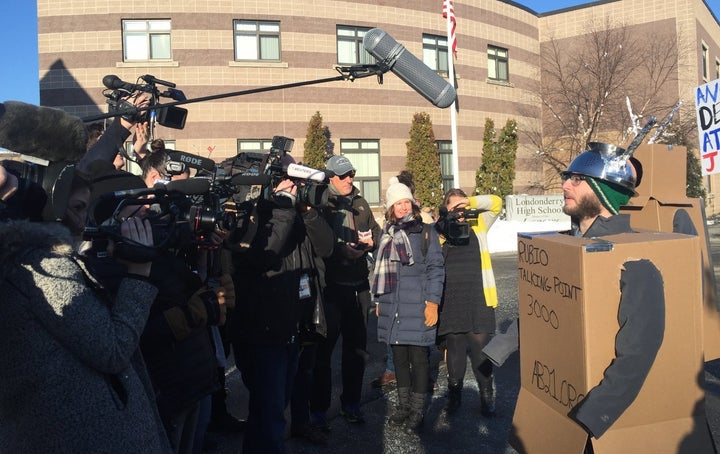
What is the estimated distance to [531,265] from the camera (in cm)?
258

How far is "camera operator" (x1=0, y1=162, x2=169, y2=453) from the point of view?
1.60 meters

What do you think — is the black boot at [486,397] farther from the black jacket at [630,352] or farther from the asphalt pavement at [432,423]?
the black jacket at [630,352]

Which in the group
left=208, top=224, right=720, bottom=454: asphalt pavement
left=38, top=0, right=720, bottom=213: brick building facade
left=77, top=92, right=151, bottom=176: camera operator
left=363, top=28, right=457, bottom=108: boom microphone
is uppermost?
left=38, top=0, right=720, bottom=213: brick building facade

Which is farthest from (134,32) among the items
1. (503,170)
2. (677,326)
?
(677,326)

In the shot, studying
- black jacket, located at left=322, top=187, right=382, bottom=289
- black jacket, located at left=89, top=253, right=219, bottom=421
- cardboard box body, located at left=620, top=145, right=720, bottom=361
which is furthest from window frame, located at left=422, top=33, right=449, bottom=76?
black jacket, located at left=89, top=253, right=219, bottom=421

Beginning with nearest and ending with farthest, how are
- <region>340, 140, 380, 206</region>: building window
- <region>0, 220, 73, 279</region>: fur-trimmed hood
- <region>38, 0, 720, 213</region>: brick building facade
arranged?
1. <region>0, 220, 73, 279</region>: fur-trimmed hood
2. <region>38, 0, 720, 213</region>: brick building facade
3. <region>340, 140, 380, 206</region>: building window

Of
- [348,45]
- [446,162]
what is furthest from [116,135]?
[446,162]

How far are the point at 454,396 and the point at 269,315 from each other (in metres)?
2.22

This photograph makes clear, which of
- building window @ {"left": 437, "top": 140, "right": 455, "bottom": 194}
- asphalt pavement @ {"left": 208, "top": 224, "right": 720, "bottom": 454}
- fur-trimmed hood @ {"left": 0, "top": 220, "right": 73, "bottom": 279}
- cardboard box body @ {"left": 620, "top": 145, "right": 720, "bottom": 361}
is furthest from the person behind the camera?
building window @ {"left": 437, "top": 140, "right": 455, "bottom": 194}

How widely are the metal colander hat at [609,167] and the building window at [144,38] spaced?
1586 cm

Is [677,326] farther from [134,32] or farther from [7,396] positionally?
[134,32]

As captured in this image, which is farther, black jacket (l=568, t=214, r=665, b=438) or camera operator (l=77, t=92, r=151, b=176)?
camera operator (l=77, t=92, r=151, b=176)

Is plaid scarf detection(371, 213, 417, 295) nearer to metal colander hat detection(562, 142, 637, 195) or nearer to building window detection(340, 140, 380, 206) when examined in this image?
metal colander hat detection(562, 142, 637, 195)

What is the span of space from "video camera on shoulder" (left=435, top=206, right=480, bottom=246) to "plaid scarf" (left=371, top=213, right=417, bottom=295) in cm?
38
